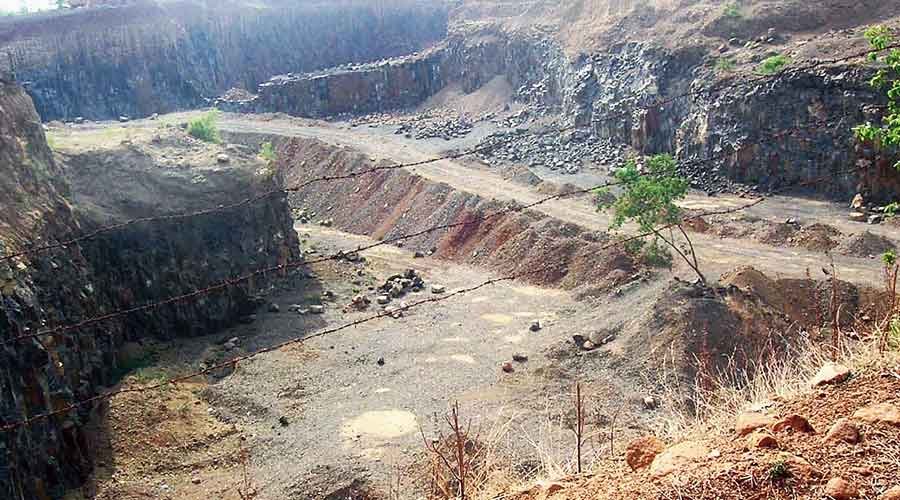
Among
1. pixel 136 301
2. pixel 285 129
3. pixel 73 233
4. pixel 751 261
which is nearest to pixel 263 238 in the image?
pixel 136 301

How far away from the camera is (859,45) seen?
35.8 metres

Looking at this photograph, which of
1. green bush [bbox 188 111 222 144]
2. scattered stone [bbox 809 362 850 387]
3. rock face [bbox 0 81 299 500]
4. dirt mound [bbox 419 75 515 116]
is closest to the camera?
scattered stone [bbox 809 362 850 387]

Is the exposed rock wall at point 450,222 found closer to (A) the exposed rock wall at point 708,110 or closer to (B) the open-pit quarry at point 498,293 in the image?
(B) the open-pit quarry at point 498,293

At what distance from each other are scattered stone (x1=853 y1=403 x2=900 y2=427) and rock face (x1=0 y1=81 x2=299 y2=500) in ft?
48.2

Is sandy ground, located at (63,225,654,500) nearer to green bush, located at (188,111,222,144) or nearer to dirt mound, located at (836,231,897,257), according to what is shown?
dirt mound, located at (836,231,897,257)

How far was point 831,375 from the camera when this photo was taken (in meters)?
9.81

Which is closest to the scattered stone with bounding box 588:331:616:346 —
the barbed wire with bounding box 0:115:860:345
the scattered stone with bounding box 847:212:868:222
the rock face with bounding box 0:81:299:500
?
the barbed wire with bounding box 0:115:860:345

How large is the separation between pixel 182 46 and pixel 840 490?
71487 millimetres

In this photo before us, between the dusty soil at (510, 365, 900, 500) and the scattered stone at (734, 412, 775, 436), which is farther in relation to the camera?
the scattered stone at (734, 412, 775, 436)

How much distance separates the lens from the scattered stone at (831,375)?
970cm

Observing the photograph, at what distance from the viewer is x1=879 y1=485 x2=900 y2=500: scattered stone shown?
6.89 metres

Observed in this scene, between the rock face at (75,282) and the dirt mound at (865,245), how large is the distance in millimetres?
22257

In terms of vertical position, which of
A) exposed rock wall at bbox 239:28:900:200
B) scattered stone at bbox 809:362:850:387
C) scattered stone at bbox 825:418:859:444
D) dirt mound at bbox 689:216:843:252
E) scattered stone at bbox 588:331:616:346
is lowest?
scattered stone at bbox 588:331:616:346

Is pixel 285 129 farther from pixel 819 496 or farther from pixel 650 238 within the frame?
pixel 819 496
